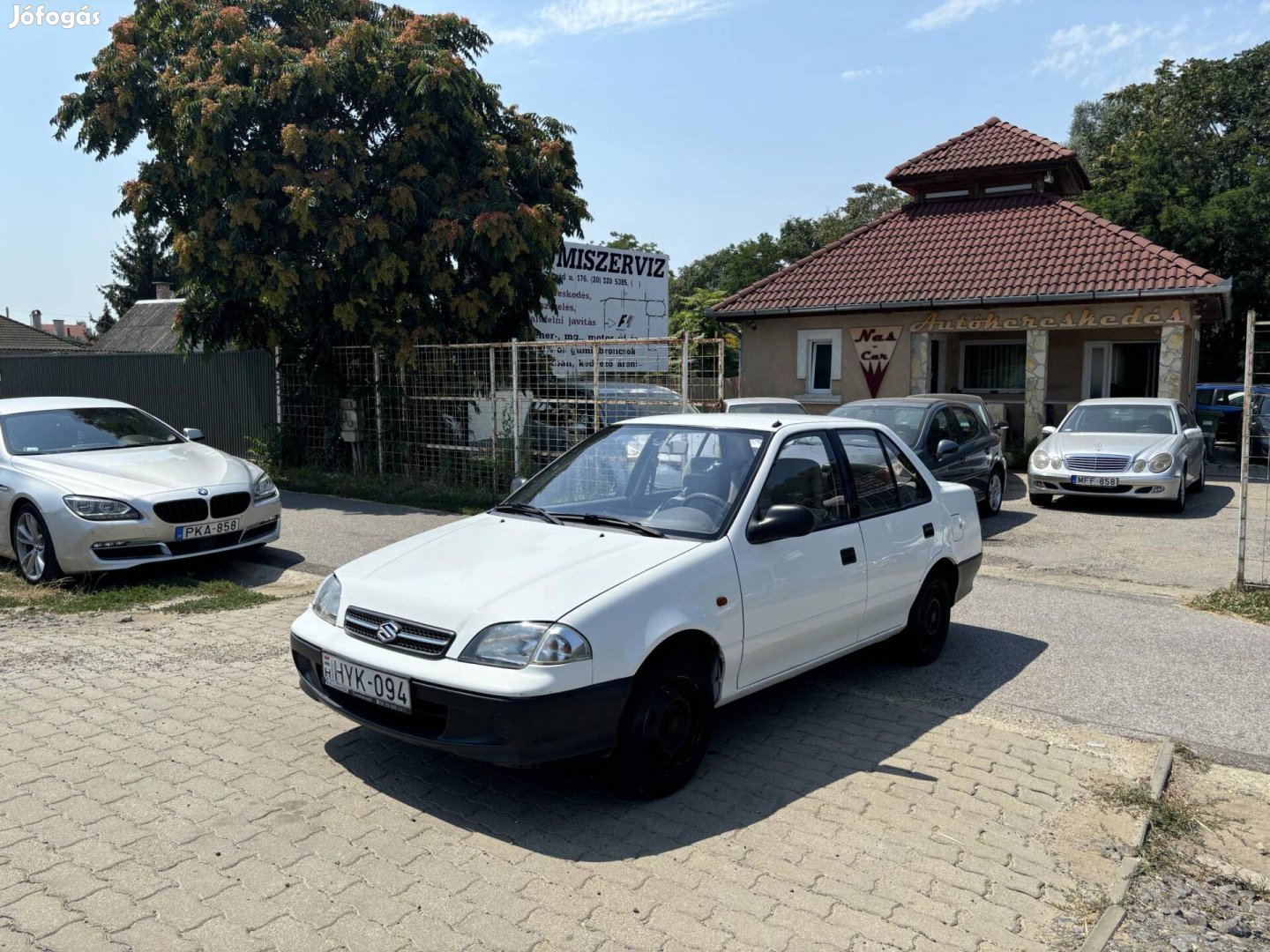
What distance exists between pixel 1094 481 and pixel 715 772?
9.85 meters

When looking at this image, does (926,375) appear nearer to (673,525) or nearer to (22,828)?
(673,525)

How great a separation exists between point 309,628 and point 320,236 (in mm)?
11006

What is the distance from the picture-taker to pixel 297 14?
1584cm

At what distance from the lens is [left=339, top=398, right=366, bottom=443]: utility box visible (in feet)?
49.7

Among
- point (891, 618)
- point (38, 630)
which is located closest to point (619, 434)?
point (891, 618)

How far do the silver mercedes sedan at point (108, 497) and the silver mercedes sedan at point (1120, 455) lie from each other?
31.5 feet

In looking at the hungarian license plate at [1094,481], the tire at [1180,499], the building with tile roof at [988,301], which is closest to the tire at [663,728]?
the hungarian license plate at [1094,481]

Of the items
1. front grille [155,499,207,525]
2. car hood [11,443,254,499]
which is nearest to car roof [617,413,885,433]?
front grille [155,499,207,525]

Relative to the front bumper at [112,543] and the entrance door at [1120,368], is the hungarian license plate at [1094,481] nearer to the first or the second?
the entrance door at [1120,368]

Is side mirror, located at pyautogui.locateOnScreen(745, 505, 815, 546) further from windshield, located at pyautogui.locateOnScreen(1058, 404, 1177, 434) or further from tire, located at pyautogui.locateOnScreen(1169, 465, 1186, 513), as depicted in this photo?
windshield, located at pyautogui.locateOnScreen(1058, 404, 1177, 434)

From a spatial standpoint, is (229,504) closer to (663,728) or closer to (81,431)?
(81,431)

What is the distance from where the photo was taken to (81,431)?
925 cm

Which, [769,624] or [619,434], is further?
[619,434]

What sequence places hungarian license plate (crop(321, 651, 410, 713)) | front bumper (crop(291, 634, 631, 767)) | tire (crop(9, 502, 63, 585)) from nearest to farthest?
front bumper (crop(291, 634, 631, 767)) → hungarian license plate (crop(321, 651, 410, 713)) → tire (crop(9, 502, 63, 585))
